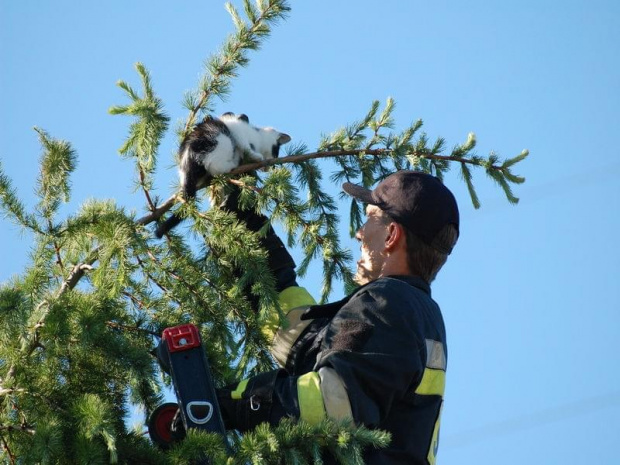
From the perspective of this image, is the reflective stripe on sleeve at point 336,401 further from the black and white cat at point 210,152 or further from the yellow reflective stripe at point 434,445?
the black and white cat at point 210,152

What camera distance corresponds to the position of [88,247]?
14.1 feet

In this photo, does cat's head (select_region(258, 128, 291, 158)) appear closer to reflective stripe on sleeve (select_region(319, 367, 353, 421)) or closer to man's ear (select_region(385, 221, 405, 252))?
man's ear (select_region(385, 221, 405, 252))

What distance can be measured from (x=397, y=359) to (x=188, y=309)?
3.69 feet

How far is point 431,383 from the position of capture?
3.61m

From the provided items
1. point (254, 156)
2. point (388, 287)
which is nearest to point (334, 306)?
point (388, 287)

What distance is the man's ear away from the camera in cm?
394

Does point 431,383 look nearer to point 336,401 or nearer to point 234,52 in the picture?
point 336,401

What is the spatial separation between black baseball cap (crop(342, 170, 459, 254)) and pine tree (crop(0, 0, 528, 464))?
49cm

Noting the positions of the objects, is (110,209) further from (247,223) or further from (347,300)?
(347,300)

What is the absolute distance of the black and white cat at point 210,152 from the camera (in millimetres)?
4445

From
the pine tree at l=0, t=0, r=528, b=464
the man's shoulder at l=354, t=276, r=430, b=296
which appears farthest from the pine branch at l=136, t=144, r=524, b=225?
the man's shoulder at l=354, t=276, r=430, b=296

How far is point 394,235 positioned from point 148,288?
1.01 m

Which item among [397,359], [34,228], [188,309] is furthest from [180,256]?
[397,359]

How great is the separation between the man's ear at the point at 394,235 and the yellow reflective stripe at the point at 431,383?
51 cm
